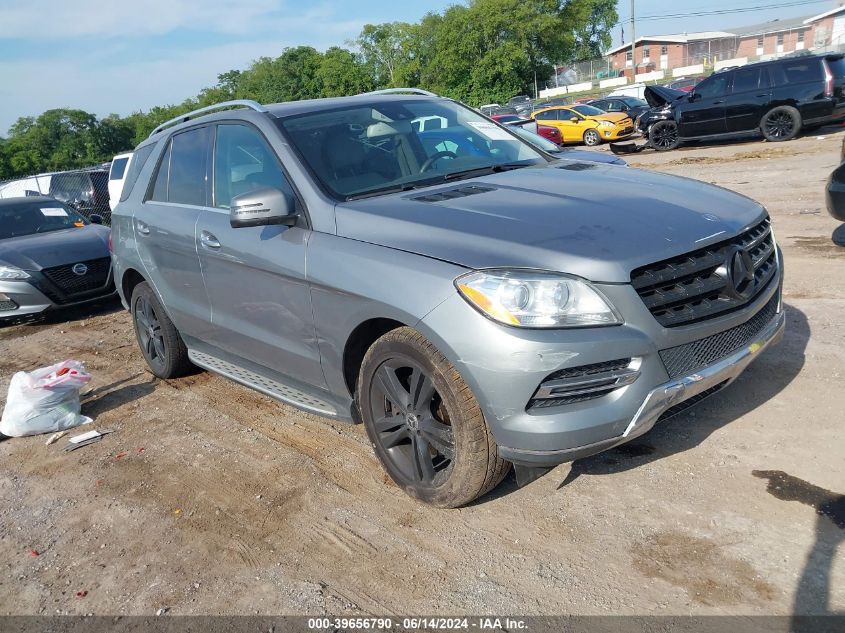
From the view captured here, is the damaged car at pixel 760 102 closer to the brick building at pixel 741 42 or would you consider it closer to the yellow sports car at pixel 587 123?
the yellow sports car at pixel 587 123

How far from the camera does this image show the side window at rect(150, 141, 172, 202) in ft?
16.6

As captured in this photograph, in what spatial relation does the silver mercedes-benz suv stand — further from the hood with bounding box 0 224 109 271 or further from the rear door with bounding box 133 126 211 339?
the hood with bounding box 0 224 109 271

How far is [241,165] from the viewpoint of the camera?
167 inches

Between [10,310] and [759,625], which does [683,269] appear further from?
[10,310]

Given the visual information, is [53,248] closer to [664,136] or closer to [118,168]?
[118,168]

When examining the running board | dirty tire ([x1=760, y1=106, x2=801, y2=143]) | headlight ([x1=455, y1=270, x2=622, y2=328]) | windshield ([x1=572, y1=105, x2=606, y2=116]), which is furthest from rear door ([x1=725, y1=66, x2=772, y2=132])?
headlight ([x1=455, y1=270, x2=622, y2=328])

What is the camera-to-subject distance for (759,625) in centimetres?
241

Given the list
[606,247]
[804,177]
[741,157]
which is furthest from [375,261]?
[741,157]

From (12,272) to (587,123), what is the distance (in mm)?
20132

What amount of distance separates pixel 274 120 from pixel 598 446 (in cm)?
248

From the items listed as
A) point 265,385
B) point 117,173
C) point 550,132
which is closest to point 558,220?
point 265,385

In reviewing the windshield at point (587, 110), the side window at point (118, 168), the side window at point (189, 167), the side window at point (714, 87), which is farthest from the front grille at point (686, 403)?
the windshield at point (587, 110)

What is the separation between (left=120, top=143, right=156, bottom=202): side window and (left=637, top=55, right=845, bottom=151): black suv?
1575cm

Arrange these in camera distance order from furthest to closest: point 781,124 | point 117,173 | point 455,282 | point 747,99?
point 747,99, point 781,124, point 117,173, point 455,282
